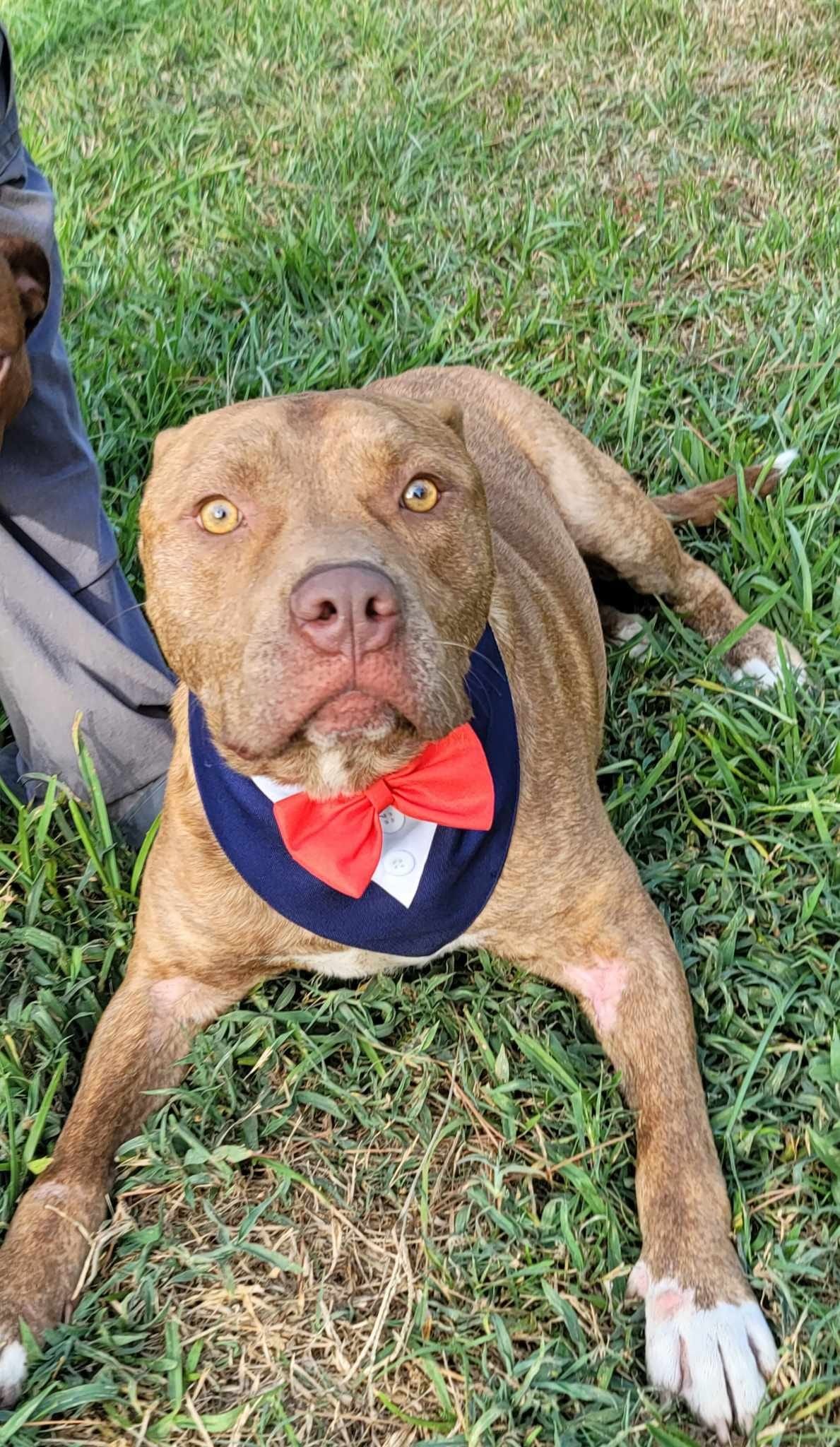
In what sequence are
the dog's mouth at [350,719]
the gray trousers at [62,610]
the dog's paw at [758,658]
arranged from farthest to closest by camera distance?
1. the dog's paw at [758,658]
2. the gray trousers at [62,610]
3. the dog's mouth at [350,719]

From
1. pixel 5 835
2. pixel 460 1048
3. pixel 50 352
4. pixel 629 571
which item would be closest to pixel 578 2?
pixel 629 571

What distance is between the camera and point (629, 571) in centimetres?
395

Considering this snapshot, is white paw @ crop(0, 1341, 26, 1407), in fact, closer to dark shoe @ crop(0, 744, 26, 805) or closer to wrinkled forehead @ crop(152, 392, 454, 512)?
dark shoe @ crop(0, 744, 26, 805)

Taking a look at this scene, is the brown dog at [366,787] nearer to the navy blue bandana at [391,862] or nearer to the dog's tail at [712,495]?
the navy blue bandana at [391,862]

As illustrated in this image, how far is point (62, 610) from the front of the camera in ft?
10.9

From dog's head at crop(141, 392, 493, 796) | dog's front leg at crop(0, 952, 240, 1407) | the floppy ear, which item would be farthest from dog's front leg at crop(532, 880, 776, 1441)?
the floppy ear

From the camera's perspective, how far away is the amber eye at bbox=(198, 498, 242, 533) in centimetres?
236

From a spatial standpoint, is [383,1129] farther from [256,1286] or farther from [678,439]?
[678,439]

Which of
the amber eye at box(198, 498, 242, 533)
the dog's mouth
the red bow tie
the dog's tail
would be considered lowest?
the dog's tail

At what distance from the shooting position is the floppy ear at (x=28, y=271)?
2787 mm

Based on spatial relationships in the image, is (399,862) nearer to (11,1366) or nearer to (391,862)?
(391,862)

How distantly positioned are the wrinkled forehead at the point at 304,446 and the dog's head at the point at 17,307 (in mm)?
542

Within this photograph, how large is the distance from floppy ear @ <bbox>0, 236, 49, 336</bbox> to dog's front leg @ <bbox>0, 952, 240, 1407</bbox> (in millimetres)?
1551

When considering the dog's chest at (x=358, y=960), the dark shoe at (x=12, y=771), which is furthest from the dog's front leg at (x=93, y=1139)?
the dark shoe at (x=12, y=771)
